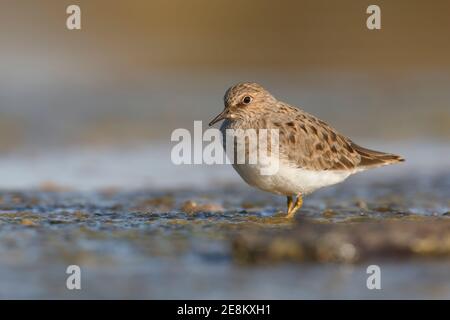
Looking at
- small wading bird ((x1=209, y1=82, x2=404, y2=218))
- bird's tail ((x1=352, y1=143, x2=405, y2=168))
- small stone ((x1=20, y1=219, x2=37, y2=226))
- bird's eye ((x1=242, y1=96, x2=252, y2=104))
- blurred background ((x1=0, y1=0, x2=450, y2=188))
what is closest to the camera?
small stone ((x1=20, y1=219, x2=37, y2=226))

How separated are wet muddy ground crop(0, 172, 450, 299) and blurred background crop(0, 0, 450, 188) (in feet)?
14.9

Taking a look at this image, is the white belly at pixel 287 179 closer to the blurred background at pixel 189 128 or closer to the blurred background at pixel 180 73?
the blurred background at pixel 189 128

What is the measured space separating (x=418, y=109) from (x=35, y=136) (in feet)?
29.6

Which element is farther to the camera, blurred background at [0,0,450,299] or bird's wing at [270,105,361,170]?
bird's wing at [270,105,361,170]

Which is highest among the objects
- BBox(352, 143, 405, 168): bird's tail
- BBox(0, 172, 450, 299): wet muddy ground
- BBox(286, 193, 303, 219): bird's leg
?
BBox(352, 143, 405, 168): bird's tail

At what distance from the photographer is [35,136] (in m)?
18.1

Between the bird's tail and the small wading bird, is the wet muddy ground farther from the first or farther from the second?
the bird's tail

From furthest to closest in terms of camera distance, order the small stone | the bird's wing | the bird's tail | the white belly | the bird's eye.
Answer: the bird's tail, the bird's eye, the bird's wing, the white belly, the small stone

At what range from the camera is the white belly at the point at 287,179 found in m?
10.5

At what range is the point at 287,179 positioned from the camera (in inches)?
419

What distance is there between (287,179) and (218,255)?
7.72 ft

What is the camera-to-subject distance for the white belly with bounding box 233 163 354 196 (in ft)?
34.3

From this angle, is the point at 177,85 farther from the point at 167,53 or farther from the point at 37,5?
the point at 37,5

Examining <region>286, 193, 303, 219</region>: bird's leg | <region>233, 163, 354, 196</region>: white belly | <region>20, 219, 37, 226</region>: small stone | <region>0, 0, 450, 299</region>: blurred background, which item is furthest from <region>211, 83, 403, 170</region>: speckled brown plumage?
<region>20, 219, 37, 226</region>: small stone
